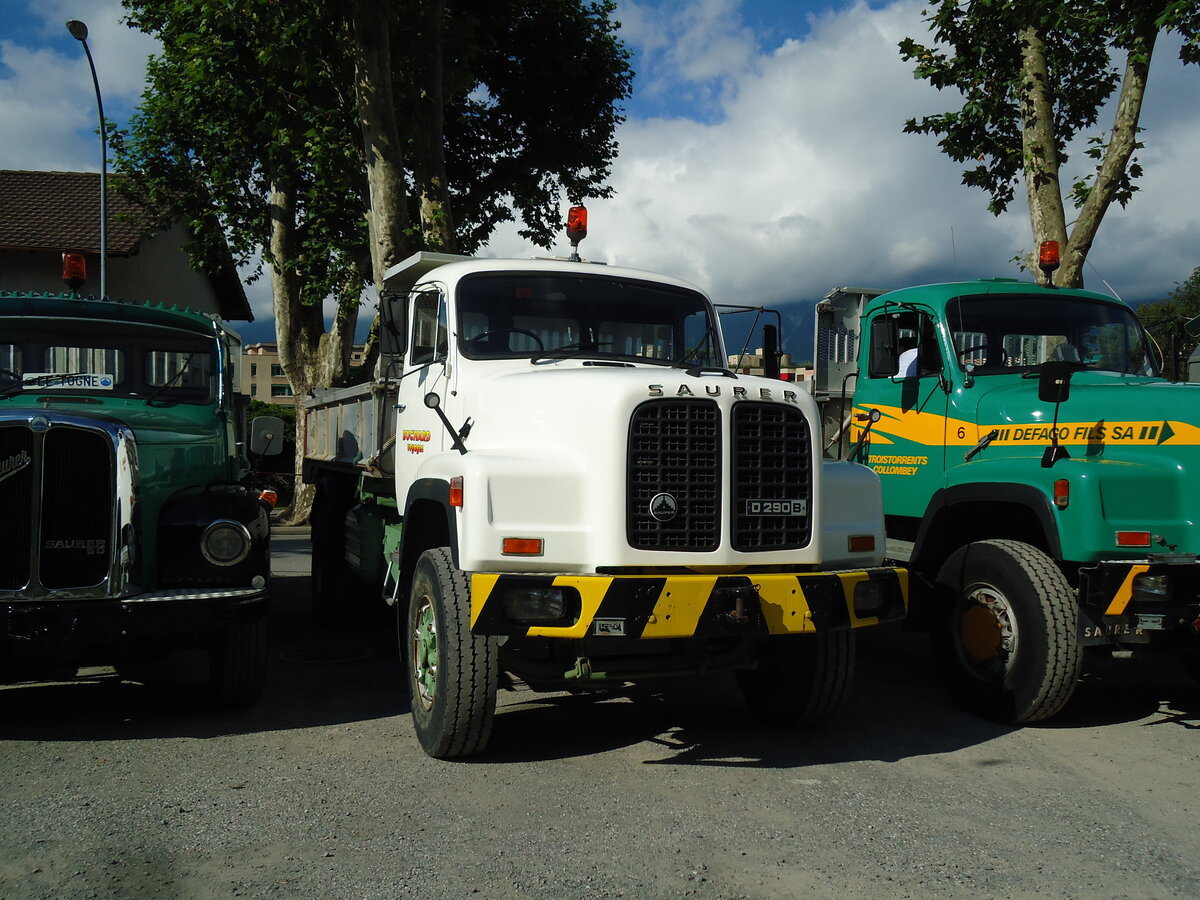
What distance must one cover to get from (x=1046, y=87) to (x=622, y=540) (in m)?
9.77

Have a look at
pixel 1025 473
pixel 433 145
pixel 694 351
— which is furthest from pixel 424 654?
pixel 433 145

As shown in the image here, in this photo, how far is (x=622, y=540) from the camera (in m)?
4.80

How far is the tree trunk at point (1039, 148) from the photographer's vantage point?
11875 mm

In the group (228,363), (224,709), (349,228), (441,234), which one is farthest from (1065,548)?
(349,228)

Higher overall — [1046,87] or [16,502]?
[1046,87]

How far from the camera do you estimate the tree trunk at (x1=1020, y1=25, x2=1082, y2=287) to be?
39.0ft

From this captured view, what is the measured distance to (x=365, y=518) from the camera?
7.85 m

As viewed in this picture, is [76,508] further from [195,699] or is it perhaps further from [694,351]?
[694,351]

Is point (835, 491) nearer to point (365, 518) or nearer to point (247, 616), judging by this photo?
point (247, 616)

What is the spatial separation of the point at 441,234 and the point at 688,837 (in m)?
11.4

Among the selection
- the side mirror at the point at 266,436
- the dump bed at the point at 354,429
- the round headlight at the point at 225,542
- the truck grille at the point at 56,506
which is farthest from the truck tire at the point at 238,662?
the side mirror at the point at 266,436

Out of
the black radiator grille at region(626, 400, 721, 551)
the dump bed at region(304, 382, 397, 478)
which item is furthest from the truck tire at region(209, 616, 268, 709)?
the black radiator grille at region(626, 400, 721, 551)

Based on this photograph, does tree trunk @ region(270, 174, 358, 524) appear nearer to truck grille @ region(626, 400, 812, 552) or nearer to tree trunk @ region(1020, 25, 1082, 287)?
tree trunk @ region(1020, 25, 1082, 287)

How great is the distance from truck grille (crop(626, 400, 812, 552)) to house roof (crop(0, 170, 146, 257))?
839 inches
